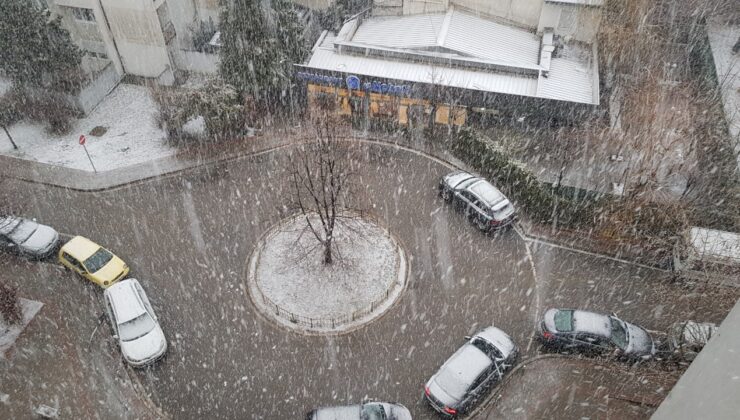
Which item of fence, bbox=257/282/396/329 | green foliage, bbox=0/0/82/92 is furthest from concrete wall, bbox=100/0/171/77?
fence, bbox=257/282/396/329

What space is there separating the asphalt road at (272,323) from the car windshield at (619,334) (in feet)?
4.32

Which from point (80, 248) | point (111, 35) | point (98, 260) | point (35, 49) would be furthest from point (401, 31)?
point (80, 248)

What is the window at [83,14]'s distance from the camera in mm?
28406

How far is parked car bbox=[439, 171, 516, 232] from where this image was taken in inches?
861

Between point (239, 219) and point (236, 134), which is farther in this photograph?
point (236, 134)

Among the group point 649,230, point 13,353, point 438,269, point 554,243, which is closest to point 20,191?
point 13,353

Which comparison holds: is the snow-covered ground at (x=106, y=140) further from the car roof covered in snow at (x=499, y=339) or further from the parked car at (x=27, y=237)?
the car roof covered in snow at (x=499, y=339)

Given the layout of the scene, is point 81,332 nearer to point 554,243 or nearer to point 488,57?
point 554,243

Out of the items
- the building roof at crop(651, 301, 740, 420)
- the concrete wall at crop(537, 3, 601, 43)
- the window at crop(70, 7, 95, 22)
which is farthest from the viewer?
the window at crop(70, 7, 95, 22)

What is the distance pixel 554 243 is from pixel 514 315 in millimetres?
4048

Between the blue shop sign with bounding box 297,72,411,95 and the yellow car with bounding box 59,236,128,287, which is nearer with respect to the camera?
the yellow car with bounding box 59,236,128,287

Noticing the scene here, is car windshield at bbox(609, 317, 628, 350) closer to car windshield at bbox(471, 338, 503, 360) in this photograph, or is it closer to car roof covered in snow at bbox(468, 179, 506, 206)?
car windshield at bbox(471, 338, 503, 360)

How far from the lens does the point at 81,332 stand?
62.7 ft

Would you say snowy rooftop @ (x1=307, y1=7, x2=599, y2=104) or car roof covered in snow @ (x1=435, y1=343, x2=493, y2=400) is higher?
snowy rooftop @ (x1=307, y1=7, x2=599, y2=104)
